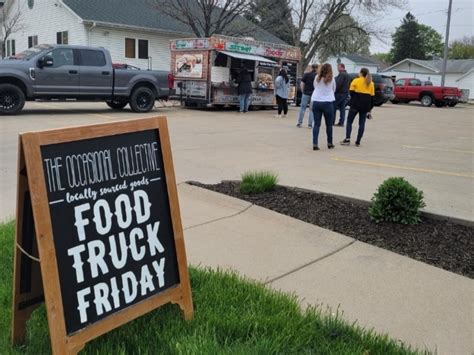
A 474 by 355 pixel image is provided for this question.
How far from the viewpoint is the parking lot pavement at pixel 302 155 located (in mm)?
6699

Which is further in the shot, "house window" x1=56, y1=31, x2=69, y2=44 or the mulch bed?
"house window" x1=56, y1=31, x2=69, y2=44

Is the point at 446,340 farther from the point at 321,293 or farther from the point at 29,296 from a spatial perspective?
the point at 29,296

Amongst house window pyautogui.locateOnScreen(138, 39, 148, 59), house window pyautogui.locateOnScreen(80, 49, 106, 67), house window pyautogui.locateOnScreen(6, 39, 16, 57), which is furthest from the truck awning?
house window pyautogui.locateOnScreen(6, 39, 16, 57)

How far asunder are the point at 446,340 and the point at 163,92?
1473 cm

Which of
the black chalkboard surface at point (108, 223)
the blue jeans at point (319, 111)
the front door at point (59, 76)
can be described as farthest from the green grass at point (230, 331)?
the front door at point (59, 76)

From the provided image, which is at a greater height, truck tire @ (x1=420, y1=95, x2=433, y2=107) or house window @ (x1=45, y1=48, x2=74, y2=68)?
house window @ (x1=45, y1=48, x2=74, y2=68)

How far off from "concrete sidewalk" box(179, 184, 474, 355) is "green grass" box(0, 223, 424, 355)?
32cm

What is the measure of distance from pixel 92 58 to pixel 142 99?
2.08m

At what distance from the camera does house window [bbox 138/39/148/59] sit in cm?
2988

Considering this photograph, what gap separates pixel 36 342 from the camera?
108 inches

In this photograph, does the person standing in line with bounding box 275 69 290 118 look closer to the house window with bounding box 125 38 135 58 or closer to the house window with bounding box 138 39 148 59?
the house window with bounding box 125 38 135 58

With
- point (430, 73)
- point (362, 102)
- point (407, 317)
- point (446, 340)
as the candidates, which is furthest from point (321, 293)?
point (430, 73)

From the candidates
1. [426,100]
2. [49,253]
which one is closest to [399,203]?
[49,253]

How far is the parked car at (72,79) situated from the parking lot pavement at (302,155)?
0.59 meters
